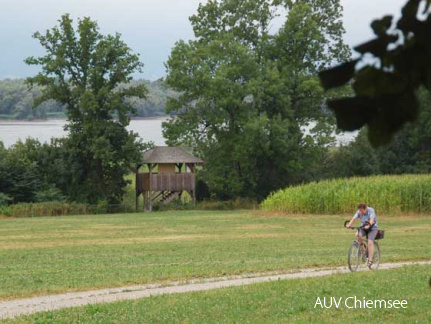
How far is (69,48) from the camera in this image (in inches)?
2256

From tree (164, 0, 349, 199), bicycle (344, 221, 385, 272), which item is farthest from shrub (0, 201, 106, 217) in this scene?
bicycle (344, 221, 385, 272)

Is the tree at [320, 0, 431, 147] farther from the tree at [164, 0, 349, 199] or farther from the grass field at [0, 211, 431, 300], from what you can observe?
the tree at [164, 0, 349, 199]

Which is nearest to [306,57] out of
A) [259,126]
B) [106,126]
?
[259,126]

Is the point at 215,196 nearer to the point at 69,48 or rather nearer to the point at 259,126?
the point at 259,126

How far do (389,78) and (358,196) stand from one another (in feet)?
145

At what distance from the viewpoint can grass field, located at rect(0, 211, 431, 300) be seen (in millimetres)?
19016

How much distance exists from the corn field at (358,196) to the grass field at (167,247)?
1188 millimetres

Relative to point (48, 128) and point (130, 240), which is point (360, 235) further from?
point (48, 128)

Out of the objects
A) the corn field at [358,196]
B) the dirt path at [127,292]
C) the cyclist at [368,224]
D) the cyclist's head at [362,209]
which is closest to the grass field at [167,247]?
the dirt path at [127,292]

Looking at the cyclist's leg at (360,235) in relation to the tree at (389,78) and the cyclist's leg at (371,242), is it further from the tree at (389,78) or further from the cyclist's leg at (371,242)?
the tree at (389,78)

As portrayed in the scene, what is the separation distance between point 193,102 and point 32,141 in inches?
433

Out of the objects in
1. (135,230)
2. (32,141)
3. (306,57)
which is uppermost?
(306,57)

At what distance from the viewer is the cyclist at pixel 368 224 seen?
62.3ft

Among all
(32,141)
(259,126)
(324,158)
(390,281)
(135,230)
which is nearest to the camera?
(390,281)
